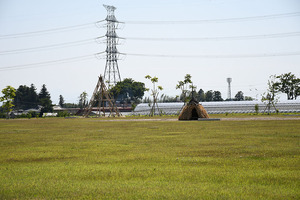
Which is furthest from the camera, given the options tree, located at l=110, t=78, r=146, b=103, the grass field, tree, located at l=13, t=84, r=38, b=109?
tree, located at l=110, t=78, r=146, b=103

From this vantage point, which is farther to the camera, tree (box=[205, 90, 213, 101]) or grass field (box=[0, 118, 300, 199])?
tree (box=[205, 90, 213, 101])

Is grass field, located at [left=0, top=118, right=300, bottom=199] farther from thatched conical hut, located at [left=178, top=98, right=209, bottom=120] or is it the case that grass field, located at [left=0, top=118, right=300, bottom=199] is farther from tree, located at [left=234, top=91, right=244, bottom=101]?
tree, located at [left=234, top=91, right=244, bottom=101]

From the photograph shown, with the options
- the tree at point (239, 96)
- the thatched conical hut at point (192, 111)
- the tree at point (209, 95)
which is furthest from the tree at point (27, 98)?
the thatched conical hut at point (192, 111)

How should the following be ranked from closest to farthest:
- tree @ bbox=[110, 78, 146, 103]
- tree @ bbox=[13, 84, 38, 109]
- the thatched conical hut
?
the thatched conical hut < tree @ bbox=[13, 84, 38, 109] < tree @ bbox=[110, 78, 146, 103]

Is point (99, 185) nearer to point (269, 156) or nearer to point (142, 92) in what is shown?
point (269, 156)

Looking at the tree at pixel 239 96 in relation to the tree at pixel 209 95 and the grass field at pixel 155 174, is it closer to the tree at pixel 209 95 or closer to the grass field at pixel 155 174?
the tree at pixel 209 95

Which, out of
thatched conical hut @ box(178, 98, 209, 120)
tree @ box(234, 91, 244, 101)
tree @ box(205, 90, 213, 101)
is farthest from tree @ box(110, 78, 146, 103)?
thatched conical hut @ box(178, 98, 209, 120)

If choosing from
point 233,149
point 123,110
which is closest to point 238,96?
point 123,110

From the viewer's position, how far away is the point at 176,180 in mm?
10023

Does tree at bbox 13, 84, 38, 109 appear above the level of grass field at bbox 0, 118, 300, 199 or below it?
above

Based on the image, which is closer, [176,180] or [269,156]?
[176,180]

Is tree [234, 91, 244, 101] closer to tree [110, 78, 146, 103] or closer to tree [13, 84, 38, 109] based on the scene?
tree [110, 78, 146, 103]

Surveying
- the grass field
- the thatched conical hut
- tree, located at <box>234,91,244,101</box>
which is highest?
tree, located at <box>234,91,244,101</box>

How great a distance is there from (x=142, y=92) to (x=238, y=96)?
4941 cm
